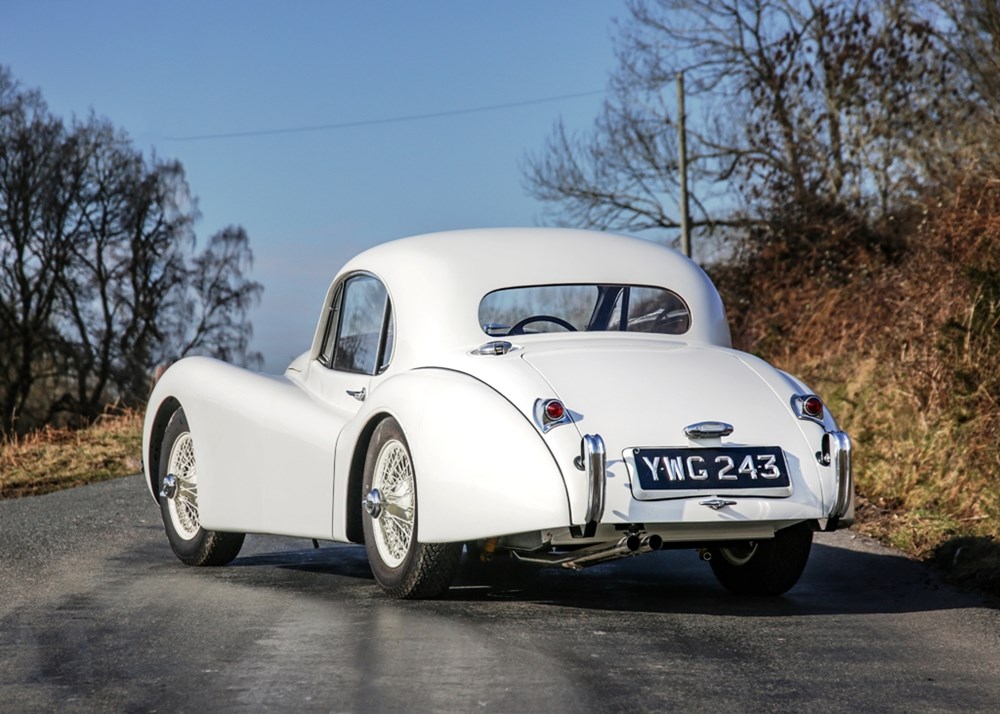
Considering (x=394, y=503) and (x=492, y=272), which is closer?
(x=394, y=503)

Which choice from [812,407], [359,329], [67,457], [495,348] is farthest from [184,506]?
[67,457]

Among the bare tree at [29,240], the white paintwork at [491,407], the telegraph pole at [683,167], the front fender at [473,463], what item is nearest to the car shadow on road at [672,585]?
the white paintwork at [491,407]

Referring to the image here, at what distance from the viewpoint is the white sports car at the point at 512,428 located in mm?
5426

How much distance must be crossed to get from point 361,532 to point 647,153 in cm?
3031

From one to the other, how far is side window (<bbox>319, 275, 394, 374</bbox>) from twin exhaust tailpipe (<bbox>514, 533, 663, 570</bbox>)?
135 cm

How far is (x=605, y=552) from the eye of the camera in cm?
559

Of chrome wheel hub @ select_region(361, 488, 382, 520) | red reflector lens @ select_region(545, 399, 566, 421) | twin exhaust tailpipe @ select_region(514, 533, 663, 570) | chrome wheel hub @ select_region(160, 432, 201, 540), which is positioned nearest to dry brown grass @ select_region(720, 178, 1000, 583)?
twin exhaust tailpipe @ select_region(514, 533, 663, 570)

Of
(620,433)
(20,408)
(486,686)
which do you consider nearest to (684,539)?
(620,433)

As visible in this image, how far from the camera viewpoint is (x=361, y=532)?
6414mm

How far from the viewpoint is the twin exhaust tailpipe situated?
540 centimetres

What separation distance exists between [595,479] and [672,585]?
182 centimetres

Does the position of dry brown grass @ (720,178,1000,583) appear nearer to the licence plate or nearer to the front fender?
the licence plate

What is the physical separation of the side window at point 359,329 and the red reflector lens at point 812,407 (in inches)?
78.7

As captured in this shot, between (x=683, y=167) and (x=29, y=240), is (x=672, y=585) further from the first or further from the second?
(x=29, y=240)
